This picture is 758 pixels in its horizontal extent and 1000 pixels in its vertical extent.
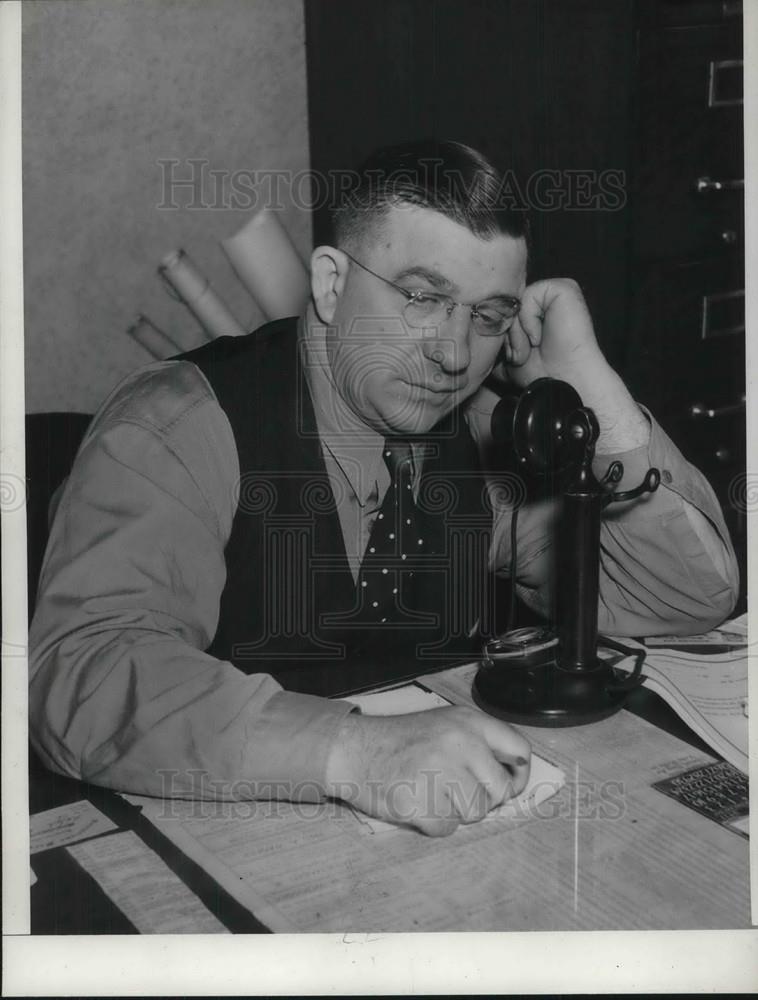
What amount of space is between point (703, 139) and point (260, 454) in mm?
967

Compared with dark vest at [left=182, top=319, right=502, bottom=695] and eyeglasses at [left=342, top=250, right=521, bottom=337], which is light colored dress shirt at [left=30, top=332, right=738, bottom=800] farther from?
eyeglasses at [left=342, top=250, right=521, bottom=337]

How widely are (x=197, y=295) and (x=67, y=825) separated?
3.30 feet

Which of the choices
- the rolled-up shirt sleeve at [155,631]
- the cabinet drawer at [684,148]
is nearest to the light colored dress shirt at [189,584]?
the rolled-up shirt sleeve at [155,631]

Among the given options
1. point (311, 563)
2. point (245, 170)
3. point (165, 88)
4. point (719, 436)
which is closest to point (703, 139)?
point (719, 436)

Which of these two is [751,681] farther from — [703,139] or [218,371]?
[703,139]

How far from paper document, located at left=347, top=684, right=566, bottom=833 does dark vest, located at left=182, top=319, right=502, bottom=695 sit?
55 millimetres

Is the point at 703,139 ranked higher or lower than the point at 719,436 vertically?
higher

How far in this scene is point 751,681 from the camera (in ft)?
3.83

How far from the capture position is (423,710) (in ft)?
3.39

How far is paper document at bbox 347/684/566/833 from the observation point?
36.4 inches

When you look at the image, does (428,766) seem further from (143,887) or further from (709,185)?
(709,185)

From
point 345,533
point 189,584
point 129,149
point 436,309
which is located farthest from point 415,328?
point 129,149

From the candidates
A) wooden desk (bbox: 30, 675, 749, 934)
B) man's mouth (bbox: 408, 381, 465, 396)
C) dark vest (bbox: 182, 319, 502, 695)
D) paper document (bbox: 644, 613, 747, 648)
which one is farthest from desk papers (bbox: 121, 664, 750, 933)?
man's mouth (bbox: 408, 381, 465, 396)

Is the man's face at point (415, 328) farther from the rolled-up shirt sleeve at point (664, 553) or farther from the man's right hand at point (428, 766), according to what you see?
the man's right hand at point (428, 766)
